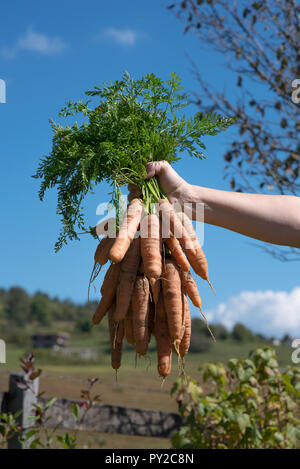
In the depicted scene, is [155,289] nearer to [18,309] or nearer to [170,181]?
[170,181]

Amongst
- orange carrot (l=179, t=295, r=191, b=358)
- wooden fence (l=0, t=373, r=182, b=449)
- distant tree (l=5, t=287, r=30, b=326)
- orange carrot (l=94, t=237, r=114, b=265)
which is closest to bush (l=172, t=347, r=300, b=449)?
wooden fence (l=0, t=373, r=182, b=449)

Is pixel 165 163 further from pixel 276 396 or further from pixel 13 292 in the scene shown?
pixel 13 292

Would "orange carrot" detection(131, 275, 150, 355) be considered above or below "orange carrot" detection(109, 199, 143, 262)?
below

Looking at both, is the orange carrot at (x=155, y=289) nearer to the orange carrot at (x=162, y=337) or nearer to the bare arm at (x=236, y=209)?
the orange carrot at (x=162, y=337)

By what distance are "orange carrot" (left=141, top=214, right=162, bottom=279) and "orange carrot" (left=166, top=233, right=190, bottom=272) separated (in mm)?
81

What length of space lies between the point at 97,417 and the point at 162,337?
240 cm

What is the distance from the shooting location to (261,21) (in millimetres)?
5590

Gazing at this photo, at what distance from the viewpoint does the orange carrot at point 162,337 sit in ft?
6.25

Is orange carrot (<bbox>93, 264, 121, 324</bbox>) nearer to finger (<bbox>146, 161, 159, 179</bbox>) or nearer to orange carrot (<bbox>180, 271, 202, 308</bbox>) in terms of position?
orange carrot (<bbox>180, 271, 202, 308</bbox>)

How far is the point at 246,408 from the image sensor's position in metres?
3.58

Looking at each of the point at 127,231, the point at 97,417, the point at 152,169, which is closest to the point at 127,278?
the point at 127,231

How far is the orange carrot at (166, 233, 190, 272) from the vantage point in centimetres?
189

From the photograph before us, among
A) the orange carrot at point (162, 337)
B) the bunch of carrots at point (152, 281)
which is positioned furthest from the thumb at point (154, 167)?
the orange carrot at point (162, 337)

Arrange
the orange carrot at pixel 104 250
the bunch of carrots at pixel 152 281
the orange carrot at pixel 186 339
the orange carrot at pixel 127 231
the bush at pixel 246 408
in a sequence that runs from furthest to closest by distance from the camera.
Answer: the bush at pixel 246 408 < the orange carrot at pixel 186 339 < the orange carrot at pixel 104 250 < the bunch of carrots at pixel 152 281 < the orange carrot at pixel 127 231
